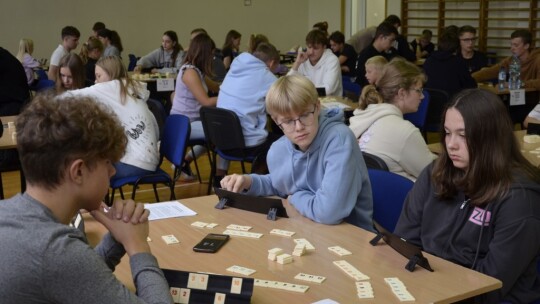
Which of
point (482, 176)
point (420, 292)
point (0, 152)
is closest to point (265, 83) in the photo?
point (0, 152)

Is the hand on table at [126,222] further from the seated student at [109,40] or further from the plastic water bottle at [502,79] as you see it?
the seated student at [109,40]

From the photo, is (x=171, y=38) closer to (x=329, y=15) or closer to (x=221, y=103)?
(x=221, y=103)

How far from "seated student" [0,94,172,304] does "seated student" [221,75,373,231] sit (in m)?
1.14

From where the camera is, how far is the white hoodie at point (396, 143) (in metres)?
3.68

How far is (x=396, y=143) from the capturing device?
368 centimetres

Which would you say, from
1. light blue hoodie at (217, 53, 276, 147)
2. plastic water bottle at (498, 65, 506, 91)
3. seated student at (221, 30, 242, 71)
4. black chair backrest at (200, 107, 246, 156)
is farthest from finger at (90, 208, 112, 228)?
seated student at (221, 30, 242, 71)

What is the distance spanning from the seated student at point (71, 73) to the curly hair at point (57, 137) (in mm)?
4030

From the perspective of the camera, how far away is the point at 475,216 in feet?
7.81

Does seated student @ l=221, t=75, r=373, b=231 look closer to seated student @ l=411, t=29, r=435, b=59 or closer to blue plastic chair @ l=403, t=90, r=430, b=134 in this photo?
blue plastic chair @ l=403, t=90, r=430, b=134

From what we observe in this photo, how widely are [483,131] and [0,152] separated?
3810 millimetres

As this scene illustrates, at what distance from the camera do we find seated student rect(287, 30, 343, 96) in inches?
287

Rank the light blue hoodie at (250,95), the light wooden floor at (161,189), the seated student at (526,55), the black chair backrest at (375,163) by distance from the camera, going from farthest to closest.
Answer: the seated student at (526,55), the light wooden floor at (161,189), the light blue hoodie at (250,95), the black chair backrest at (375,163)

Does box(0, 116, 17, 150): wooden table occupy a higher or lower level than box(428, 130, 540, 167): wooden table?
higher

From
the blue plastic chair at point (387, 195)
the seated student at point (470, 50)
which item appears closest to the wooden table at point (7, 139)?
the blue plastic chair at point (387, 195)
